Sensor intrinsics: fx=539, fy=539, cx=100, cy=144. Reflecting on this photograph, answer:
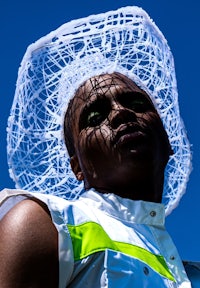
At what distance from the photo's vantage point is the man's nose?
2.18 metres

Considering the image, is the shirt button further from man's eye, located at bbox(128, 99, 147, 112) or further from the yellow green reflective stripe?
man's eye, located at bbox(128, 99, 147, 112)

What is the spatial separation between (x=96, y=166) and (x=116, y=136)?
144 millimetres

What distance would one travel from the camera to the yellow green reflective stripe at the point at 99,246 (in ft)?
5.05

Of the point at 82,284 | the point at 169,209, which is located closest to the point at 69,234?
the point at 82,284

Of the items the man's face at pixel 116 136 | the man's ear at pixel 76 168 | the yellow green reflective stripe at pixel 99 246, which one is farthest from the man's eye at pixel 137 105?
the yellow green reflective stripe at pixel 99 246

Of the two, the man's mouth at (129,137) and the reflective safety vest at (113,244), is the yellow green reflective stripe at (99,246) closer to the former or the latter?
the reflective safety vest at (113,244)

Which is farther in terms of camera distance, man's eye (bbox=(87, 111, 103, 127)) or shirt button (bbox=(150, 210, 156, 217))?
→ man's eye (bbox=(87, 111, 103, 127))

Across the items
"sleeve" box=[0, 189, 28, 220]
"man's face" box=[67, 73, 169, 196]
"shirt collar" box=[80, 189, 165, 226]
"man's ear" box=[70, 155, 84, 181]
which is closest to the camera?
"sleeve" box=[0, 189, 28, 220]

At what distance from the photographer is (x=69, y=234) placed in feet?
4.99

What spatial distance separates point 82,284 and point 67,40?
1.57 m

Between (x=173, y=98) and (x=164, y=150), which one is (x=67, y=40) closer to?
(x=173, y=98)

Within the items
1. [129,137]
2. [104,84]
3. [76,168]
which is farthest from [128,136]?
[76,168]

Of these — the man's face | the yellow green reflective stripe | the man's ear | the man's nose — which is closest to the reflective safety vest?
the yellow green reflective stripe

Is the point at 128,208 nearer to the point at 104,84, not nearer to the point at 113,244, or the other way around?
the point at 113,244
